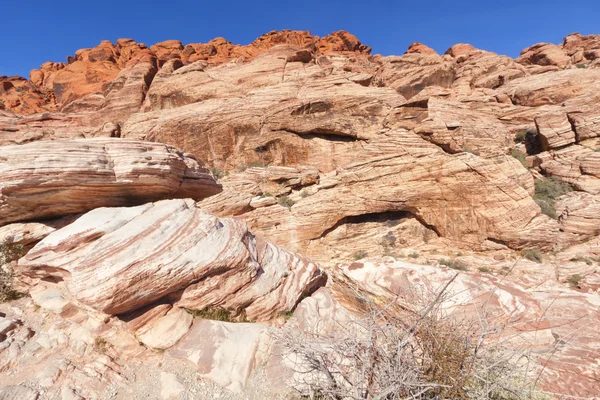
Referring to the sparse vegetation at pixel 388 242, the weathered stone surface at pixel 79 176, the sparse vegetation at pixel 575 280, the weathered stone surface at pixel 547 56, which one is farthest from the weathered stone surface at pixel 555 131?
the weathered stone surface at pixel 547 56

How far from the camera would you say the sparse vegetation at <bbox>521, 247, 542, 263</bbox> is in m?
9.77

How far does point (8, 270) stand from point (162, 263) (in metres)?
3.75

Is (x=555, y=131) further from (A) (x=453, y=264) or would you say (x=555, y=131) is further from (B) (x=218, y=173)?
(B) (x=218, y=173)

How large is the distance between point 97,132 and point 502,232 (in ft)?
87.3

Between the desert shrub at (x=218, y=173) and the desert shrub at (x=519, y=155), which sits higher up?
the desert shrub at (x=218, y=173)

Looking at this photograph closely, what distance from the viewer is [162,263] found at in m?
4.68

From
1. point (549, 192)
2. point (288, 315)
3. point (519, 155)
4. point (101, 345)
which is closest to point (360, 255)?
point (288, 315)

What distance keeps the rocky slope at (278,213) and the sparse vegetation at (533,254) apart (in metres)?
0.14

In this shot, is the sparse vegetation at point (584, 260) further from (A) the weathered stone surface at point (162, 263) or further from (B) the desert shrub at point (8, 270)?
(B) the desert shrub at point (8, 270)

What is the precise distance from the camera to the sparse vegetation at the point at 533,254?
9.77 meters

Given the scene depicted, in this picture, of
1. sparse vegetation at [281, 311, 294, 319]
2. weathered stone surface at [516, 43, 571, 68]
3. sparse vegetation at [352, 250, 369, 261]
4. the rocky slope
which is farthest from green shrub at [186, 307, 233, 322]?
Result: weathered stone surface at [516, 43, 571, 68]

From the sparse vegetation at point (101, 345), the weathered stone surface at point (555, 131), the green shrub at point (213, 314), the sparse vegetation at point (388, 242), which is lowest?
the sparse vegetation at point (388, 242)

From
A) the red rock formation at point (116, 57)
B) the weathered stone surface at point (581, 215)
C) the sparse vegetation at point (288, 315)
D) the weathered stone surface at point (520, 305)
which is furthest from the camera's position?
the red rock formation at point (116, 57)

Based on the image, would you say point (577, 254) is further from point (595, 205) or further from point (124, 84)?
point (124, 84)
